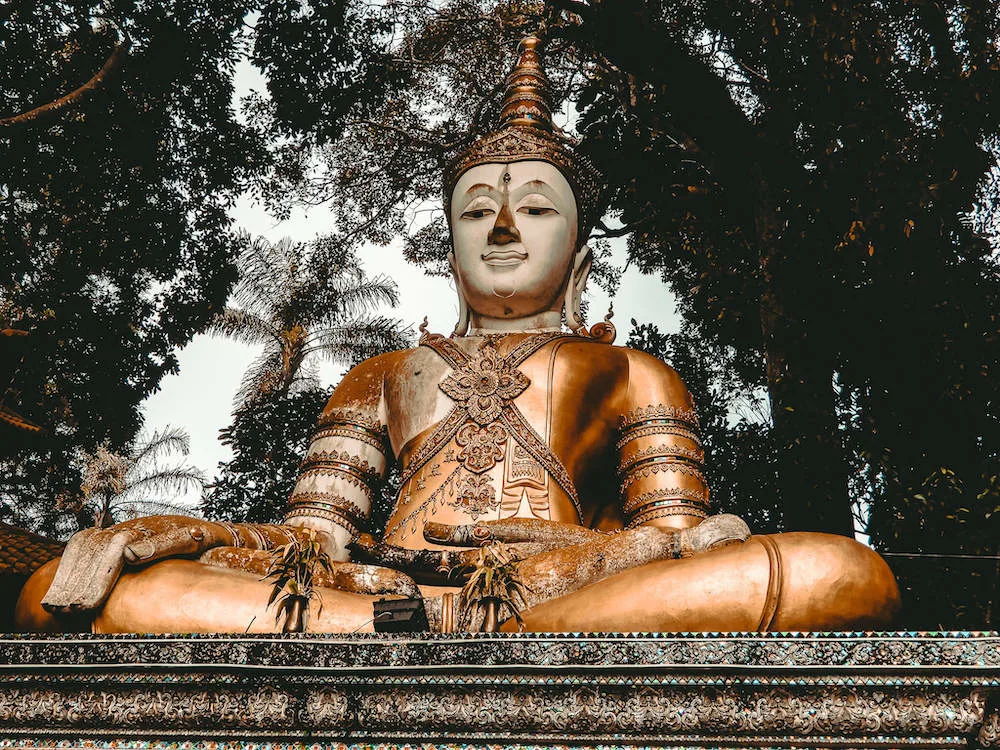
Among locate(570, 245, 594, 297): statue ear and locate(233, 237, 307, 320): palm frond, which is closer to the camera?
locate(570, 245, 594, 297): statue ear

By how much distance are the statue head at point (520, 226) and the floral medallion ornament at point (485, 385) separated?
0.52 metres

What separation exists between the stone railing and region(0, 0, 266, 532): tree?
4.22m

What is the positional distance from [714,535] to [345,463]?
2.24m

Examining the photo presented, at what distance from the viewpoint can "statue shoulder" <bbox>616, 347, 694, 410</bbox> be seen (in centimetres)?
590

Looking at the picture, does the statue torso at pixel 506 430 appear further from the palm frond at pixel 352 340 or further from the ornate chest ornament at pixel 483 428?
the palm frond at pixel 352 340

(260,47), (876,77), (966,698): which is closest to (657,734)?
(966,698)

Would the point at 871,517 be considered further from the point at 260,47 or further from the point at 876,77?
the point at 260,47

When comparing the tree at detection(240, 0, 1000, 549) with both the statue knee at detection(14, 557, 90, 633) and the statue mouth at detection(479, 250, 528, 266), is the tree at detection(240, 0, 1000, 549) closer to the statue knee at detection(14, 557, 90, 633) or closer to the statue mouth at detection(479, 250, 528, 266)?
the statue mouth at detection(479, 250, 528, 266)

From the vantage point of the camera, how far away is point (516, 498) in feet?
18.3

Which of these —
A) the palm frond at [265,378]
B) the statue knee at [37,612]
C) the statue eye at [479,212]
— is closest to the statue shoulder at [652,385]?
the statue eye at [479,212]

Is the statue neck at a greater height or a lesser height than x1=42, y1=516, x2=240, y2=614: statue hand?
greater

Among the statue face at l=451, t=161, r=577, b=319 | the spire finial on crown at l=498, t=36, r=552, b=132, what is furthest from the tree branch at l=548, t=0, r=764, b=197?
the statue face at l=451, t=161, r=577, b=319

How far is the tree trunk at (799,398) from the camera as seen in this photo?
23.2ft

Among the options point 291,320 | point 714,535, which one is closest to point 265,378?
point 291,320
